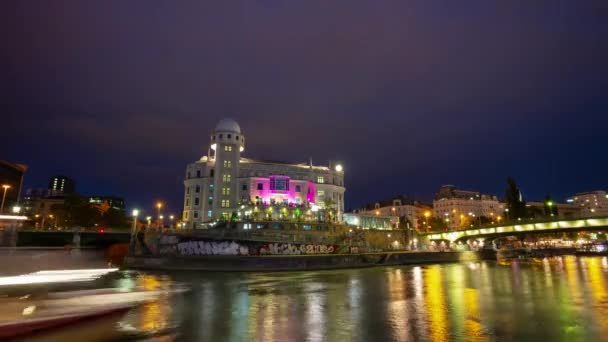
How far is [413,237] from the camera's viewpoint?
328ft

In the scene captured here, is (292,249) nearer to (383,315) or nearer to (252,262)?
(252,262)

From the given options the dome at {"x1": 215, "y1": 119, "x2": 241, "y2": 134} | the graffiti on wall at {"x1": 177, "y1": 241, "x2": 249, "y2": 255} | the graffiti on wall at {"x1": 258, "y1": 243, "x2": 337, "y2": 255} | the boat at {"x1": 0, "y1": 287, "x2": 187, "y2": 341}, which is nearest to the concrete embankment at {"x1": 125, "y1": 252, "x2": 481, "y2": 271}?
the graffiti on wall at {"x1": 177, "y1": 241, "x2": 249, "y2": 255}

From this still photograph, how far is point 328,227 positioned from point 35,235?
6813cm

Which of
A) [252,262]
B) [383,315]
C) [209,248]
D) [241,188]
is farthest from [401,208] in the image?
[383,315]

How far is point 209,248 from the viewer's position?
5662 cm

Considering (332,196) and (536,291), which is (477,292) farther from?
(332,196)

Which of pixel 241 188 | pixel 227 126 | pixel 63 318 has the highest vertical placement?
pixel 227 126

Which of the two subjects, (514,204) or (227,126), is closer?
(227,126)

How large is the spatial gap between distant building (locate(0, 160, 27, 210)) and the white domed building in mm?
56258

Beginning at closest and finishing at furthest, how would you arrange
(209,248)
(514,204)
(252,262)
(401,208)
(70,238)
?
1. (252,262)
2. (209,248)
3. (70,238)
4. (514,204)
5. (401,208)

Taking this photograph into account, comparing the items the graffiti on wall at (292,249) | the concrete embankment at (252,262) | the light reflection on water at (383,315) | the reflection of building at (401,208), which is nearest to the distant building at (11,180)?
the concrete embankment at (252,262)

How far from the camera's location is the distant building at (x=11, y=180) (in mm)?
100550

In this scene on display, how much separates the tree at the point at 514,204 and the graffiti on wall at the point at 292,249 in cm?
6845

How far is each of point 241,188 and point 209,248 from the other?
1458 inches
